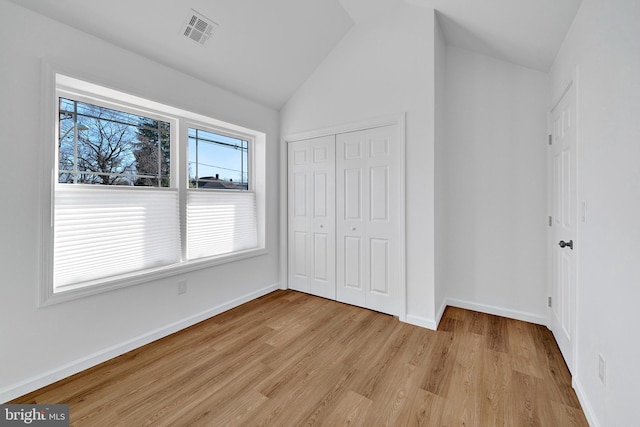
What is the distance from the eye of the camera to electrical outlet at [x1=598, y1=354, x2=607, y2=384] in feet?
4.33

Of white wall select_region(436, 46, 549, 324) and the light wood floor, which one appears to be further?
white wall select_region(436, 46, 549, 324)

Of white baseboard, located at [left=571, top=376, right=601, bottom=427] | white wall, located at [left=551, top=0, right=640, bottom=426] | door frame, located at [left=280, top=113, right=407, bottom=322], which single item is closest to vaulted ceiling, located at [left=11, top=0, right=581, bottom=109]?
white wall, located at [left=551, top=0, right=640, bottom=426]

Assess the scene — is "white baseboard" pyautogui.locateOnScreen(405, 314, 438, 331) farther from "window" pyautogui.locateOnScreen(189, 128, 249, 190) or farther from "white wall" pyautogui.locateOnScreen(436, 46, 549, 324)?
"window" pyautogui.locateOnScreen(189, 128, 249, 190)

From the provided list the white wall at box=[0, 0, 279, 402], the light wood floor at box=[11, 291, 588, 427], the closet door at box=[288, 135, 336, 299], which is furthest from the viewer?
the closet door at box=[288, 135, 336, 299]

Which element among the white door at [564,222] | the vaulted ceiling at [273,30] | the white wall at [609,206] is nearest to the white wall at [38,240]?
the vaulted ceiling at [273,30]

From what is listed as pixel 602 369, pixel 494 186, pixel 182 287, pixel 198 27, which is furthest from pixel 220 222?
pixel 602 369

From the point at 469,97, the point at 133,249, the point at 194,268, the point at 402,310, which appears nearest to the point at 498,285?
the point at 402,310

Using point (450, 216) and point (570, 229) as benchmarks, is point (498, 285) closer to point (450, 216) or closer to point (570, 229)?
point (450, 216)

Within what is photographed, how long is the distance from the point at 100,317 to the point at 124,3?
240cm

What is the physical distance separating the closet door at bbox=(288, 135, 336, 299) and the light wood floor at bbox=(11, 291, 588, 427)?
86cm

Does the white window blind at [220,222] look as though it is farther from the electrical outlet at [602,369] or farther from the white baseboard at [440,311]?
the electrical outlet at [602,369]

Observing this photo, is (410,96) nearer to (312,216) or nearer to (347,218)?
(347,218)

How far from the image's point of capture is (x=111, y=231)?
226 centimetres

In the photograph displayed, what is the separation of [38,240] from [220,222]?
1.56m
